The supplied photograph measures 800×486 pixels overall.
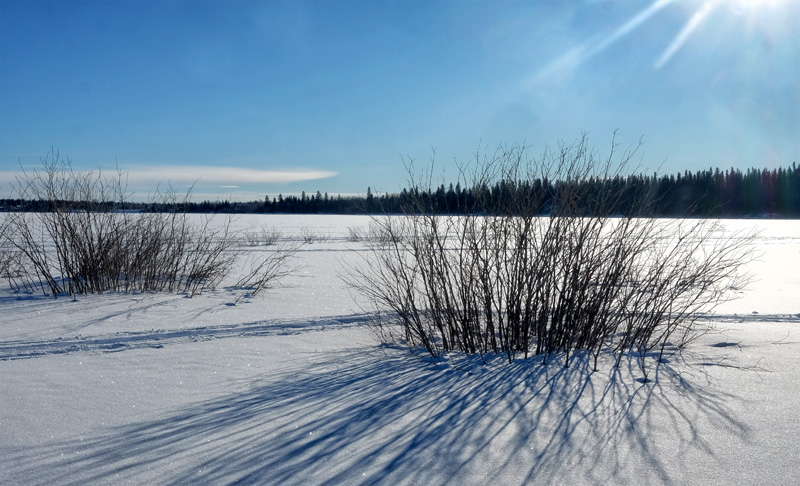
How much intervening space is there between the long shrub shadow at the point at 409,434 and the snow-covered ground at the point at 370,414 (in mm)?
14

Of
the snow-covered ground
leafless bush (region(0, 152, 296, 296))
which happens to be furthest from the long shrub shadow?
leafless bush (region(0, 152, 296, 296))

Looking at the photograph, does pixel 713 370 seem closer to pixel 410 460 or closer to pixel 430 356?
pixel 430 356

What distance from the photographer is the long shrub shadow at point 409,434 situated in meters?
2.75

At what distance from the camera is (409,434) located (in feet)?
10.6

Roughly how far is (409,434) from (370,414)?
396mm

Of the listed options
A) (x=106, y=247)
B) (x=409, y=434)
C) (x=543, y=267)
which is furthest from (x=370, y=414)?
(x=106, y=247)

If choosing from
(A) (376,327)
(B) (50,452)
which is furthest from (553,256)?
(B) (50,452)

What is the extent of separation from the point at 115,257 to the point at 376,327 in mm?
5496

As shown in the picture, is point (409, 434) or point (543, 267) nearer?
point (409, 434)

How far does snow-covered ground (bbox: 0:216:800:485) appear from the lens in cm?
278

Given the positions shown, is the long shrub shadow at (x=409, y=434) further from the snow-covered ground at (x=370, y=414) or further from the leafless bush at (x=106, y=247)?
the leafless bush at (x=106, y=247)

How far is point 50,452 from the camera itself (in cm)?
296

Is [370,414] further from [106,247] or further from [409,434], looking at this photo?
[106,247]

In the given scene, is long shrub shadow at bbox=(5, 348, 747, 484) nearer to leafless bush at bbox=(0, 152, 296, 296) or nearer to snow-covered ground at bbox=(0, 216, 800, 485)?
snow-covered ground at bbox=(0, 216, 800, 485)
